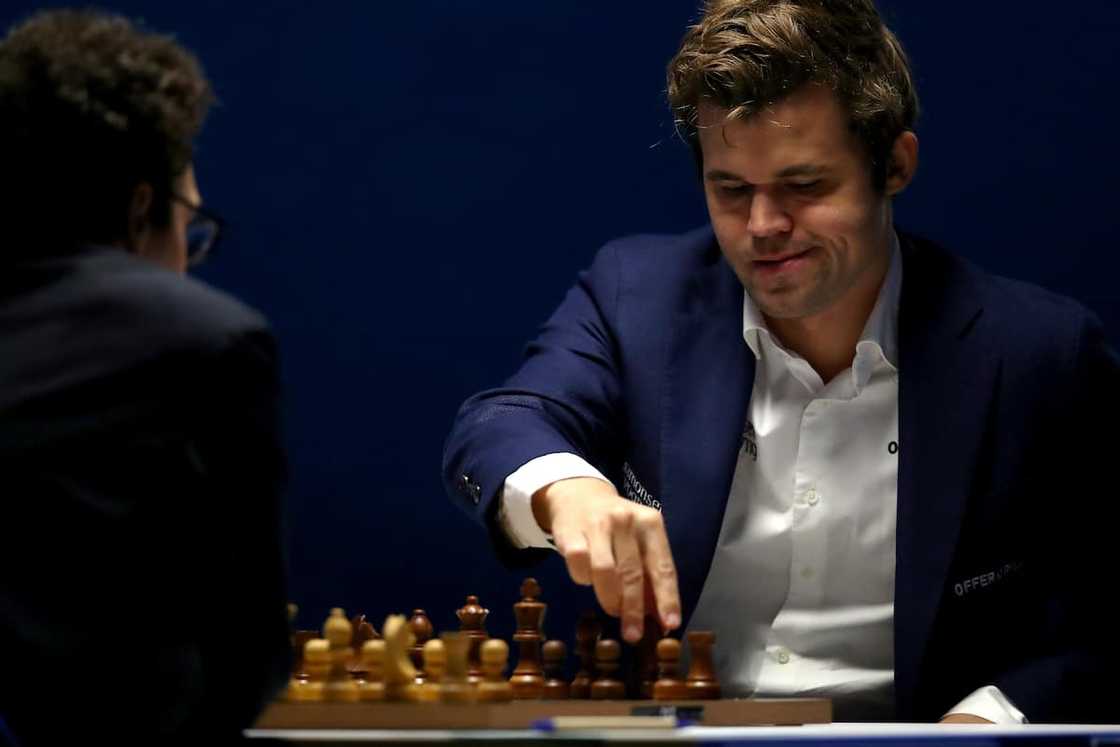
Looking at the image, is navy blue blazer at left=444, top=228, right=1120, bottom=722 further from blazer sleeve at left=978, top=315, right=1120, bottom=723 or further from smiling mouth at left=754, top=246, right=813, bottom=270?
smiling mouth at left=754, top=246, right=813, bottom=270

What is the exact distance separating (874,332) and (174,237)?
1.22 meters

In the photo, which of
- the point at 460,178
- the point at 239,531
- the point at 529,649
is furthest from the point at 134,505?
the point at 460,178

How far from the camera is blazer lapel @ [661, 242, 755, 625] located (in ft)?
7.47

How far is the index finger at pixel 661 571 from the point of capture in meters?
1.83

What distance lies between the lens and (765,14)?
7.86 feet

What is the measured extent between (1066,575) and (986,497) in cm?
18

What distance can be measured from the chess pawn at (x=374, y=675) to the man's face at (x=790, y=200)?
908mm

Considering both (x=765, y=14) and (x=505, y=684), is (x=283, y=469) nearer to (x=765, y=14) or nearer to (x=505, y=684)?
(x=505, y=684)

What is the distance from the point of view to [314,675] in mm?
1659

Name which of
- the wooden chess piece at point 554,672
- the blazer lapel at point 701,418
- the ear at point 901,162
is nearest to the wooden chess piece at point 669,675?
the wooden chess piece at point 554,672

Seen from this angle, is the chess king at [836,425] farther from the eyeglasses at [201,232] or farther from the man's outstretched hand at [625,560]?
the eyeglasses at [201,232]

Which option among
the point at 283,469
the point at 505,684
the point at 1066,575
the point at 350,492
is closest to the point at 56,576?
the point at 283,469

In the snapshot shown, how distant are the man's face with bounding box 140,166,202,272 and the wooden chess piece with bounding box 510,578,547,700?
0.61 meters

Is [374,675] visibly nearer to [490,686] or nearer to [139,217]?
[490,686]
